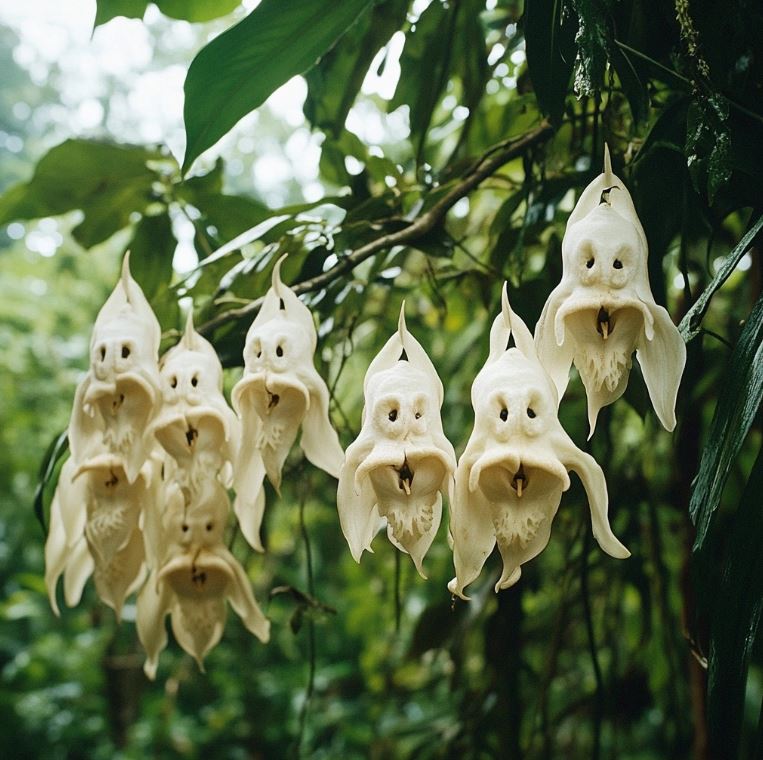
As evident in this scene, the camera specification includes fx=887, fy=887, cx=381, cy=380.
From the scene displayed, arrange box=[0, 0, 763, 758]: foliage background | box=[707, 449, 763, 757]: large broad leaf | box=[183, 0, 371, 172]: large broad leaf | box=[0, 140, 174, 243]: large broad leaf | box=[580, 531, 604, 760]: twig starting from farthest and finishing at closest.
Result: box=[0, 140, 174, 243]: large broad leaf → box=[580, 531, 604, 760]: twig → box=[183, 0, 371, 172]: large broad leaf → box=[0, 0, 763, 758]: foliage background → box=[707, 449, 763, 757]: large broad leaf

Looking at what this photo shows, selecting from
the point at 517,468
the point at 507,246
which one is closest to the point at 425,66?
the point at 507,246

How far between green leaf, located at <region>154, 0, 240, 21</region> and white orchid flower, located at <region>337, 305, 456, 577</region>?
343mm

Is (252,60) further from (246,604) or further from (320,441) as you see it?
(246,604)

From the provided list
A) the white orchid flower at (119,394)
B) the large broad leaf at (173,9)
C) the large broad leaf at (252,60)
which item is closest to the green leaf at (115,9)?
the large broad leaf at (173,9)

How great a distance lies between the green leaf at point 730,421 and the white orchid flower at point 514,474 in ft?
0.15

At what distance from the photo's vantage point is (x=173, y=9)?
2.10 feet

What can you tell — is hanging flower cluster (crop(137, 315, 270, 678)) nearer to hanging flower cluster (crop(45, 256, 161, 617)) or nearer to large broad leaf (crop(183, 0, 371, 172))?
hanging flower cluster (crop(45, 256, 161, 617))

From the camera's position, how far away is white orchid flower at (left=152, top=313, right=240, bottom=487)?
522mm

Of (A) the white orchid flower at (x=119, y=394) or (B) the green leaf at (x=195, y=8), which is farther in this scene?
(B) the green leaf at (x=195, y=8)

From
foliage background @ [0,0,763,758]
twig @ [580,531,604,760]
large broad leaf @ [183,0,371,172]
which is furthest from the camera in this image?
twig @ [580,531,604,760]

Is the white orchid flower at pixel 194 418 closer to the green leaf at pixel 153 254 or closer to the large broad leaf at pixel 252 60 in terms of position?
the large broad leaf at pixel 252 60

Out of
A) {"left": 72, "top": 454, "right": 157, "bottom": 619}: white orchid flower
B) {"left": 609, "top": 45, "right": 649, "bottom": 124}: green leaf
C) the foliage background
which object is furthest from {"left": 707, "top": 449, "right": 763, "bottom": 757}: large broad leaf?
{"left": 72, "top": 454, "right": 157, "bottom": 619}: white orchid flower

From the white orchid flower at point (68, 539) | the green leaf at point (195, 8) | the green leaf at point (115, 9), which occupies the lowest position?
the white orchid flower at point (68, 539)

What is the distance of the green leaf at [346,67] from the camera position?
75 centimetres
